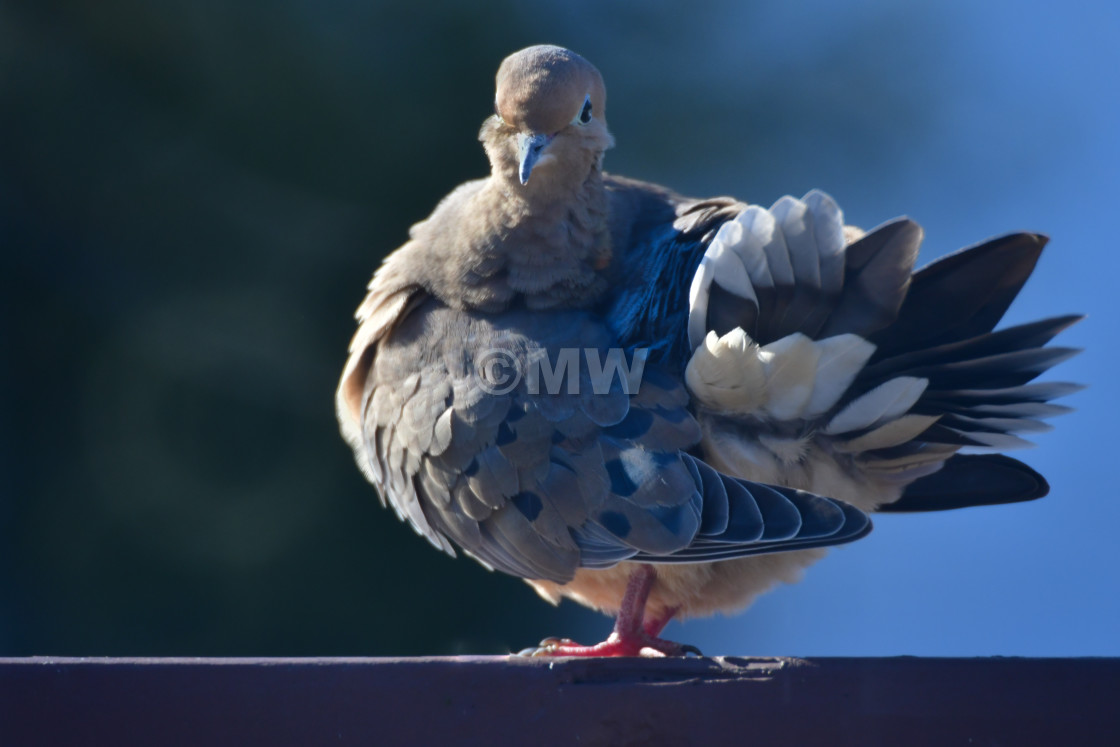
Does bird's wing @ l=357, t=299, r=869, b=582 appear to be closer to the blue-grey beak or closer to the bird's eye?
the blue-grey beak

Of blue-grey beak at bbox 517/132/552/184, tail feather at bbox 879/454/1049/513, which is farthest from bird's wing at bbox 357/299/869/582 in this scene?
tail feather at bbox 879/454/1049/513

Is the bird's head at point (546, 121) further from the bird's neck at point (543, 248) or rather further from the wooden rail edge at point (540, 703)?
the wooden rail edge at point (540, 703)

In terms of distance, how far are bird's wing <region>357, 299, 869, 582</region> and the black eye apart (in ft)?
1.21

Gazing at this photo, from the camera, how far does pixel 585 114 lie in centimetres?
183

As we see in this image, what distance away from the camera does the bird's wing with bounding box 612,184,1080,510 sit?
4.79 ft

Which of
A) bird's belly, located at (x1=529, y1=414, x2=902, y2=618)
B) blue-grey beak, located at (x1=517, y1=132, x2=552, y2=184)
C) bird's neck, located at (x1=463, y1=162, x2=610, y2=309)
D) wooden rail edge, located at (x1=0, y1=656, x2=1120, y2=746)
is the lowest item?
wooden rail edge, located at (x1=0, y1=656, x2=1120, y2=746)

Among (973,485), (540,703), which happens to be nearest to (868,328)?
(973,485)

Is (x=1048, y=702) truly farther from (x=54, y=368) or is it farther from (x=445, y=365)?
(x=54, y=368)

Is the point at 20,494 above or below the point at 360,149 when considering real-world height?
below

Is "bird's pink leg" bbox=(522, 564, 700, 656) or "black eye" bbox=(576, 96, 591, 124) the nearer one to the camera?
"bird's pink leg" bbox=(522, 564, 700, 656)

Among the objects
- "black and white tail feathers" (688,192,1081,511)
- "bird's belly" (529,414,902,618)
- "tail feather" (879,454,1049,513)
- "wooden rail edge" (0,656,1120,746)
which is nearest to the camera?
"wooden rail edge" (0,656,1120,746)

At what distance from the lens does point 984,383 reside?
1542 mm

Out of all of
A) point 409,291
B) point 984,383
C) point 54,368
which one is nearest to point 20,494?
point 54,368

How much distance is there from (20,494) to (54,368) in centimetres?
53
